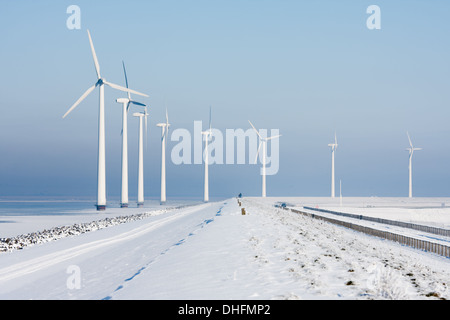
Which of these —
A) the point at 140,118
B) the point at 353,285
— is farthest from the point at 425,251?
the point at 140,118

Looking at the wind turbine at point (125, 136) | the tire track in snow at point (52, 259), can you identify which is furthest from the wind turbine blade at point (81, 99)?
the tire track in snow at point (52, 259)

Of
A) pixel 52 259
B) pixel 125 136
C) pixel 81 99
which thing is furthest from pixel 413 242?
pixel 125 136

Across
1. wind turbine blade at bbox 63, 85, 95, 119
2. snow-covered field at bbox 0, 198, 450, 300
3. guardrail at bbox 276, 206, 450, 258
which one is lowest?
guardrail at bbox 276, 206, 450, 258

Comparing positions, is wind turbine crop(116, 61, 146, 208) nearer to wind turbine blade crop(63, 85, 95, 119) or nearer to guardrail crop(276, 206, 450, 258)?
wind turbine blade crop(63, 85, 95, 119)

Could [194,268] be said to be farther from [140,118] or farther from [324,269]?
[140,118]

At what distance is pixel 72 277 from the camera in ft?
66.7

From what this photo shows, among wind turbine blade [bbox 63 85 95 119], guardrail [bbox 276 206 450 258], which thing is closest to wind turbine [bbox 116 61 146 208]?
wind turbine blade [bbox 63 85 95 119]

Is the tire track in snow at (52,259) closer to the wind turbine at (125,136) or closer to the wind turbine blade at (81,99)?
the wind turbine blade at (81,99)

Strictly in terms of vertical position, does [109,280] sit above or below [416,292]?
below

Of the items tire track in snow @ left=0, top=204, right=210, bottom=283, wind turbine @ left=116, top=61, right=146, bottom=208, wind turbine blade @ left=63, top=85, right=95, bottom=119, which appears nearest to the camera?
tire track in snow @ left=0, top=204, right=210, bottom=283

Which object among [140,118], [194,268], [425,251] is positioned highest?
[140,118]

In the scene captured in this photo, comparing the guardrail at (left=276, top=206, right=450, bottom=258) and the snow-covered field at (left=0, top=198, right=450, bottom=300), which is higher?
the snow-covered field at (left=0, top=198, right=450, bottom=300)
